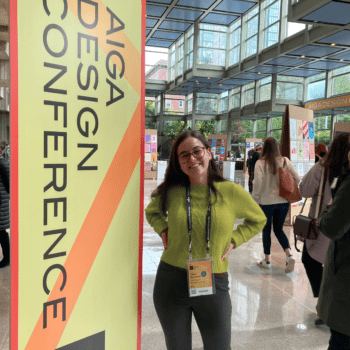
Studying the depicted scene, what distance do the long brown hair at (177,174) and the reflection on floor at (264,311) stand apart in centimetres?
144

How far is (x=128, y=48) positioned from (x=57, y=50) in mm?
256

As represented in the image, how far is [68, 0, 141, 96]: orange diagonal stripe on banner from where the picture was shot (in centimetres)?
98

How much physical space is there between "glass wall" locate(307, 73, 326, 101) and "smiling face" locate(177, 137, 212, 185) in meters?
17.4

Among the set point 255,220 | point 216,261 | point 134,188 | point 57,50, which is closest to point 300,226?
point 255,220

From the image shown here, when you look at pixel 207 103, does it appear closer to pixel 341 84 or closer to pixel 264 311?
pixel 341 84

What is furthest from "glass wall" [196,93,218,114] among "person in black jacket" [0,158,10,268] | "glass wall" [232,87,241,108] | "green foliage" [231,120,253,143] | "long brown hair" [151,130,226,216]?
"long brown hair" [151,130,226,216]

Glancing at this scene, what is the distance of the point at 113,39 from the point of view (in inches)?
41.4

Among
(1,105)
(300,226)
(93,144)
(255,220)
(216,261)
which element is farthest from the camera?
(1,105)

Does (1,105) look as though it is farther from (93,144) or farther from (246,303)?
(93,144)

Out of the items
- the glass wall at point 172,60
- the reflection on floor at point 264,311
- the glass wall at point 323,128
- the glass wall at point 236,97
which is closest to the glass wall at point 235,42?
the glass wall at point 236,97

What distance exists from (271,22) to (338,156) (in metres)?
15.4

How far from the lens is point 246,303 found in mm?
3377

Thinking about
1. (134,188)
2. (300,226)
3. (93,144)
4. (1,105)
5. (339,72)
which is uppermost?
(339,72)

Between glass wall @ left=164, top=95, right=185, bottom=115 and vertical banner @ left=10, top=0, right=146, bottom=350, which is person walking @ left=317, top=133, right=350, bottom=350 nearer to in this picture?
vertical banner @ left=10, top=0, right=146, bottom=350
